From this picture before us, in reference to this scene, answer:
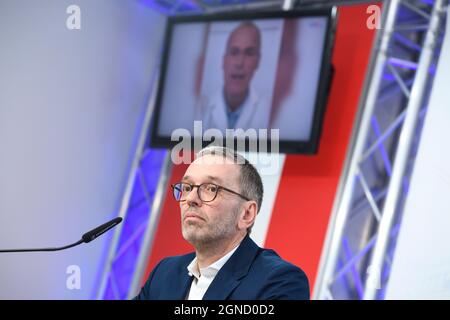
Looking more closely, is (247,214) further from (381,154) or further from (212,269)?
(381,154)

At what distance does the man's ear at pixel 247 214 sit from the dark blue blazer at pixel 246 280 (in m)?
0.06

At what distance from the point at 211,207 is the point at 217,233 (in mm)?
90

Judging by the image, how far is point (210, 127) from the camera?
5281mm

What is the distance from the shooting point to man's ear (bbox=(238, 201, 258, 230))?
7.78 ft

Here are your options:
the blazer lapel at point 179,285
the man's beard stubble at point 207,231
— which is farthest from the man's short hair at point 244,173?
the blazer lapel at point 179,285

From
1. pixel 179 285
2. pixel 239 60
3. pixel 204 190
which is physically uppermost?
pixel 239 60

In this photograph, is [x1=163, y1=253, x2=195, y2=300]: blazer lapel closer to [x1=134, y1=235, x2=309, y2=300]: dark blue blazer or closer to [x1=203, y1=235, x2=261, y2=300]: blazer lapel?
[x1=134, y1=235, x2=309, y2=300]: dark blue blazer

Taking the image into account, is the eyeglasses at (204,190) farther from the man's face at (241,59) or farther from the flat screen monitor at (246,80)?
the man's face at (241,59)

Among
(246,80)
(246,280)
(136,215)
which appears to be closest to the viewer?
(246,280)

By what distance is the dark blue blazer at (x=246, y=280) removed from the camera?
82.1 inches

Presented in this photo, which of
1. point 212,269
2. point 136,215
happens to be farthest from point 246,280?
point 136,215

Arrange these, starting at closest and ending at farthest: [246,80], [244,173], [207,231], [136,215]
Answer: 1. [207,231]
2. [244,173]
3. [246,80]
4. [136,215]

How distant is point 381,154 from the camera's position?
5.25 m

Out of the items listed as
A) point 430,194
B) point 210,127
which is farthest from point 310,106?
point 430,194
